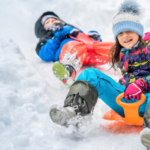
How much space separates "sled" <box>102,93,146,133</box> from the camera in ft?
2.59

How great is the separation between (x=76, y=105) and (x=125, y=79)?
0.38m

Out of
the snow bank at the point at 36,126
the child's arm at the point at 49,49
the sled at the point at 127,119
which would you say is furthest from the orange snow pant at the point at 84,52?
the sled at the point at 127,119

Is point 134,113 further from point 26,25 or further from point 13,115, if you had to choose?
point 26,25

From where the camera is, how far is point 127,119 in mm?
879

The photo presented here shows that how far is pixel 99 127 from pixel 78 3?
2.94 m

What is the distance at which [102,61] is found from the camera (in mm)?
1972

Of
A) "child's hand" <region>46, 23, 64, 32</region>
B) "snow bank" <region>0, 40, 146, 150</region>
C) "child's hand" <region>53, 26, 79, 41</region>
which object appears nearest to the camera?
"snow bank" <region>0, 40, 146, 150</region>

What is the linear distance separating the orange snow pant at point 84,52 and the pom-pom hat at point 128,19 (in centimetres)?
62

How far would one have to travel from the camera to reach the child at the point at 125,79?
2.58 ft

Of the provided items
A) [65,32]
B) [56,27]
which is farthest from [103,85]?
[56,27]

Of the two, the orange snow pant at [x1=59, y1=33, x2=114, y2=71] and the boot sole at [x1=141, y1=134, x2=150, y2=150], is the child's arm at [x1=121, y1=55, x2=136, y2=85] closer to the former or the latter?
the boot sole at [x1=141, y1=134, x2=150, y2=150]

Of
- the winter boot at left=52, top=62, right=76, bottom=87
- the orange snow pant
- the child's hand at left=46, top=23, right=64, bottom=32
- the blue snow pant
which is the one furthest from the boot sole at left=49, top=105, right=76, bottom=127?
the child's hand at left=46, top=23, right=64, bottom=32

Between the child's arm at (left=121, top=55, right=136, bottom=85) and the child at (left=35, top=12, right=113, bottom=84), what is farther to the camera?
the child at (left=35, top=12, right=113, bottom=84)

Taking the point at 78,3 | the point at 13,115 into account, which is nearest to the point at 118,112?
the point at 13,115
